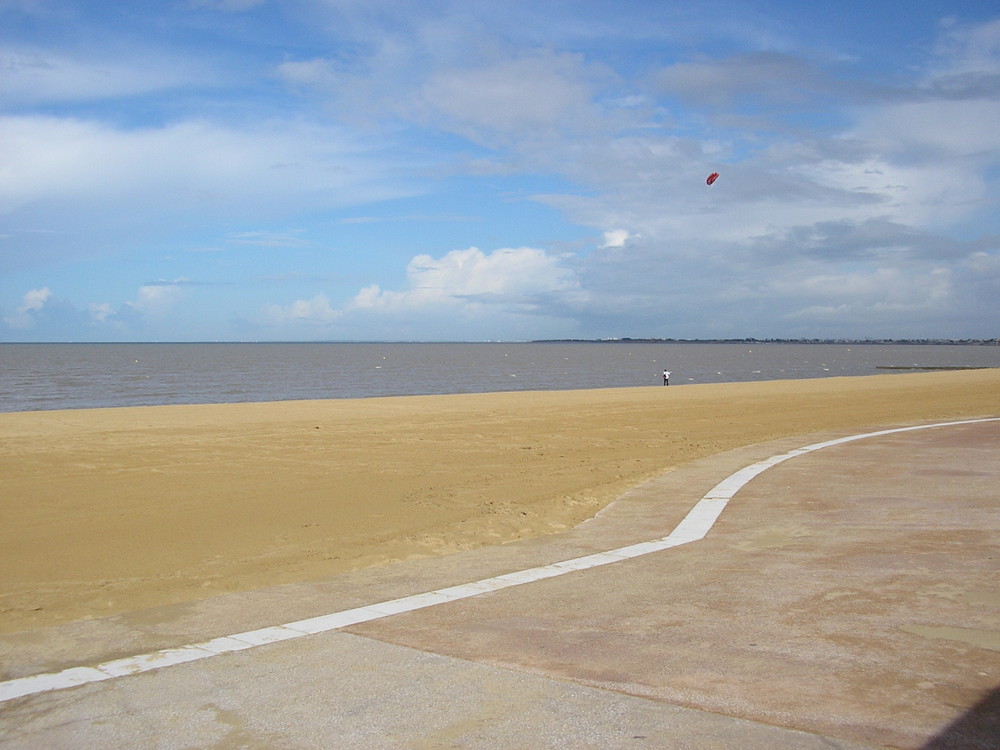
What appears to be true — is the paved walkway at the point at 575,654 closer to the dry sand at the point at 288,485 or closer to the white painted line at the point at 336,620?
the white painted line at the point at 336,620

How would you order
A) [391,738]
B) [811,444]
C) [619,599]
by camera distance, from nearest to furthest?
[391,738] → [619,599] → [811,444]

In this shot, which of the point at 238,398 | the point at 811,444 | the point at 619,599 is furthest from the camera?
the point at 238,398

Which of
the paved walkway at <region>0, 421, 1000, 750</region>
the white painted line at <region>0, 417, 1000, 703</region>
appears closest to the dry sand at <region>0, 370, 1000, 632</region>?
the paved walkway at <region>0, 421, 1000, 750</region>

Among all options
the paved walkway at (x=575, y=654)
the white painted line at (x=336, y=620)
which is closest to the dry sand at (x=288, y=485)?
the paved walkway at (x=575, y=654)

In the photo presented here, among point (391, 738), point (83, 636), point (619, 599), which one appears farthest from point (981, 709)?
point (83, 636)

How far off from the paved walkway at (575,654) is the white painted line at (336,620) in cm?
2

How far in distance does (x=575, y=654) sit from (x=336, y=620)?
1522mm

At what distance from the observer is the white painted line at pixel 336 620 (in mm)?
4352

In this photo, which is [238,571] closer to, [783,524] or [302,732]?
[302,732]

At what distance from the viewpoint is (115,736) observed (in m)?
3.66

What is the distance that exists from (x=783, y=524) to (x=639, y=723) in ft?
15.5

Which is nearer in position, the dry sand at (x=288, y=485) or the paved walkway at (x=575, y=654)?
the paved walkway at (x=575, y=654)

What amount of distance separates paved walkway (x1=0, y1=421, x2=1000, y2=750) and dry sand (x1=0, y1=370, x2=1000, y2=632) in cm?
103

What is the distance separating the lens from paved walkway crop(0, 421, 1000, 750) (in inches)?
145
